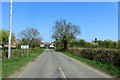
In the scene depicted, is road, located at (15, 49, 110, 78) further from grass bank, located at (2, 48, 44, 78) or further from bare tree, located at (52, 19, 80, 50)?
bare tree, located at (52, 19, 80, 50)

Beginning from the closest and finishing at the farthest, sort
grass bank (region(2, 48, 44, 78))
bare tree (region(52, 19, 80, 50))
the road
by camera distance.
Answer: the road
grass bank (region(2, 48, 44, 78))
bare tree (region(52, 19, 80, 50))

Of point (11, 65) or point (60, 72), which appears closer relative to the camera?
point (60, 72)

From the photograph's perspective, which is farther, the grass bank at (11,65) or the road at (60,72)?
the grass bank at (11,65)

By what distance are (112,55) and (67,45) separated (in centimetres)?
8458

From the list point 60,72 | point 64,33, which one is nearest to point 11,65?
point 60,72

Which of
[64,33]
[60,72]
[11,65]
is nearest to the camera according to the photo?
[60,72]

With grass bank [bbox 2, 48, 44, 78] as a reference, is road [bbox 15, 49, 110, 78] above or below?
below

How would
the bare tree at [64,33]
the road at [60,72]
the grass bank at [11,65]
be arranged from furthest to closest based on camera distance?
the bare tree at [64,33] < the grass bank at [11,65] < the road at [60,72]

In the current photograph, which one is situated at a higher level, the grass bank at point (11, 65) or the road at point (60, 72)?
the grass bank at point (11, 65)

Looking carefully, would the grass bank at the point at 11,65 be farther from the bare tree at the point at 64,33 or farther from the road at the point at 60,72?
the bare tree at the point at 64,33

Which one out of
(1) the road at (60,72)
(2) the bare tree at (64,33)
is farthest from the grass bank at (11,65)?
(2) the bare tree at (64,33)

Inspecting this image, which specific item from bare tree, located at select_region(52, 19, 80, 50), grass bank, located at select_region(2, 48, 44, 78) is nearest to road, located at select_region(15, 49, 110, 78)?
grass bank, located at select_region(2, 48, 44, 78)

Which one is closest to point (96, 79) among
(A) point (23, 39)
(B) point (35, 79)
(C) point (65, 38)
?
(B) point (35, 79)

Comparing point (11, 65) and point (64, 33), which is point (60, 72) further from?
point (64, 33)
